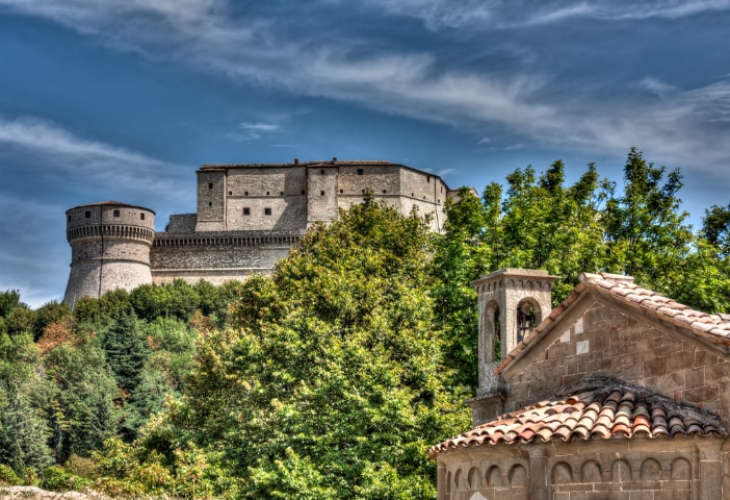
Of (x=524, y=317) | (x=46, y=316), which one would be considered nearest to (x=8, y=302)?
(x=46, y=316)

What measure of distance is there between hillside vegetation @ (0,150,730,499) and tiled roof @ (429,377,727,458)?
749 cm

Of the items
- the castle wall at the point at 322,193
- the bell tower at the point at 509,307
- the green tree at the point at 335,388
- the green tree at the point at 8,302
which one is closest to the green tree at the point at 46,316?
the green tree at the point at 8,302

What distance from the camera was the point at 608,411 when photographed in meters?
12.6

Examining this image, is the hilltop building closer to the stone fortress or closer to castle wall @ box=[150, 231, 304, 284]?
the stone fortress

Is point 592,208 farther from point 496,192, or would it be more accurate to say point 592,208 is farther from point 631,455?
point 631,455

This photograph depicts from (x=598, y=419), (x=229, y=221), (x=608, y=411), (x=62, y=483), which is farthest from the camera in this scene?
(x=229, y=221)

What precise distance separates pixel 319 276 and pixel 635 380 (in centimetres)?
1792

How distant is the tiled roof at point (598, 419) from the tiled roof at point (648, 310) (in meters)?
0.94

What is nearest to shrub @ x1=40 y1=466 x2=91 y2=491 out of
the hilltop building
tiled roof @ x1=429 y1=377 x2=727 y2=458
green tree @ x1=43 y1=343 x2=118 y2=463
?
the hilltop building

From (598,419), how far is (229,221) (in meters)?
99.2

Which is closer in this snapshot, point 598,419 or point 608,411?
point 598,419

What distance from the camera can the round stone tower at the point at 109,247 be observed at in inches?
4102

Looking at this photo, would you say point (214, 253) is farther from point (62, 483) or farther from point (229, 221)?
point (62, 483)

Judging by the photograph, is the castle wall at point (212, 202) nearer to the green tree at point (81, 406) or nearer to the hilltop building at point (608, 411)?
the green tree at point (81, 406)
